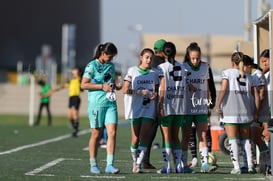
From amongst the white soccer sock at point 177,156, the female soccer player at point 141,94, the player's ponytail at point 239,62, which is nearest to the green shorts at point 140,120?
the female soccer player at point 141,94

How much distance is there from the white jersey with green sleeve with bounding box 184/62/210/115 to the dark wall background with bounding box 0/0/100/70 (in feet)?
200

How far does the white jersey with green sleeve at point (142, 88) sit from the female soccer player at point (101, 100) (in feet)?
1.60

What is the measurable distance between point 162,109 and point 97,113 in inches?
39.8

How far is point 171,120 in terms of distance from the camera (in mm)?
14992

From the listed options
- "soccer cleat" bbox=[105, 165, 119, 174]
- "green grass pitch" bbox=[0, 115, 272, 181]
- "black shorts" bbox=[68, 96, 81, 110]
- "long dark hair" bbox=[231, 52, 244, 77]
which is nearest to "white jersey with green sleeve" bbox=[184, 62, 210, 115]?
"long dark hair" bbox=[231, 52, 244, 77]

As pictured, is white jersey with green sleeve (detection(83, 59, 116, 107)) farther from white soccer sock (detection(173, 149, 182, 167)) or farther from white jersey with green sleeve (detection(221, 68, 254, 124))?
white jersey with green sleeve (detection(221, 68, 254, 124))

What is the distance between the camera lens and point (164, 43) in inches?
600

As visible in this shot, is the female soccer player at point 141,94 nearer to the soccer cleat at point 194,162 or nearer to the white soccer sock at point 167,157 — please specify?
the white soccer sock at point 167,157

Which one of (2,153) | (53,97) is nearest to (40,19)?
(53,97)

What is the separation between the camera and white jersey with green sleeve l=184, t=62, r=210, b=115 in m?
15.2

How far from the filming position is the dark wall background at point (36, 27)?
8269 cm

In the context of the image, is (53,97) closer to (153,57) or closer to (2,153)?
(2,153)

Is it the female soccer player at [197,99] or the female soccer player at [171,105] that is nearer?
the female soccer player at [171,105]

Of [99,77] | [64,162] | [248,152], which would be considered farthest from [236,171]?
[64,162]
